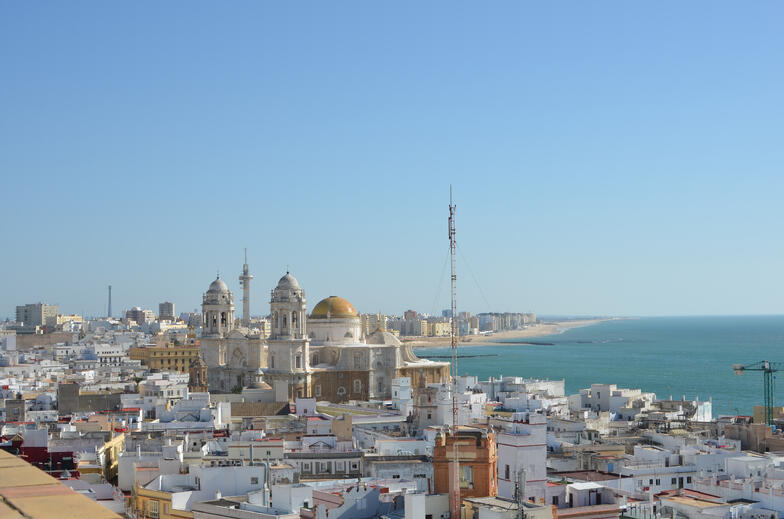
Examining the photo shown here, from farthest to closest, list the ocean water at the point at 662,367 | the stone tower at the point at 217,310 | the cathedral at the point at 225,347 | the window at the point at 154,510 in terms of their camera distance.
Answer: the ocean water at the point at 662,367 < the stone tower at the point at 217,310 < the cathedral at the point at 225,347 < the window at the point at 154,510

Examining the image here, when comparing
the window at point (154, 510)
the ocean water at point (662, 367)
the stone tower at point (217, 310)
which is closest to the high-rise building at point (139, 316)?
the ocean water at point (662, 367)

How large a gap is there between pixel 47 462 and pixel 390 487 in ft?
25.8

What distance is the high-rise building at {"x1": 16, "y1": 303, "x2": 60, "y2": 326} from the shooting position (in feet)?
525

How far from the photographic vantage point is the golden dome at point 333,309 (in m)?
53.0

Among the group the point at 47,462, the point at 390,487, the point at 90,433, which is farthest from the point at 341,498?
the point at 90,433

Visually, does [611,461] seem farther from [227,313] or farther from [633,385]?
[633,385]

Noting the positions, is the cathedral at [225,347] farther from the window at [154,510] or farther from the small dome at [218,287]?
the window at [154,510]

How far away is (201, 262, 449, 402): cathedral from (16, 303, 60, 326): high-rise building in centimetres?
11617

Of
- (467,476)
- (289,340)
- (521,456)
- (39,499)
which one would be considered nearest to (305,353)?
(289,340)

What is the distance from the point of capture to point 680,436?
31.1 m

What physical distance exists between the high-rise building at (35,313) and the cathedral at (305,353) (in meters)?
116

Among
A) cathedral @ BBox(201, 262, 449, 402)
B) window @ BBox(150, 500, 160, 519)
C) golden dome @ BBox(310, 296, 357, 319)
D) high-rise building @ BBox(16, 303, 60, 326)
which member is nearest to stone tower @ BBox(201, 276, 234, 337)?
cathedral @ BBox(201, 262, 449, 402)

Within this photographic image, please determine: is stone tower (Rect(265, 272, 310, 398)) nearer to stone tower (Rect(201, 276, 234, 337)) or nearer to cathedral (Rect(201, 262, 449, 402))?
cathedral (Rect(201, 262, 449, 402))

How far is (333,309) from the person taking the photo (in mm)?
53125
